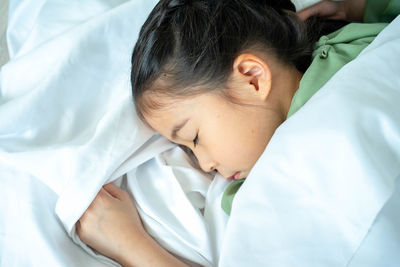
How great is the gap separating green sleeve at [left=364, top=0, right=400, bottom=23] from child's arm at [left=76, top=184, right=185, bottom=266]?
657 mm

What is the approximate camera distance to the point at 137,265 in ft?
2.29

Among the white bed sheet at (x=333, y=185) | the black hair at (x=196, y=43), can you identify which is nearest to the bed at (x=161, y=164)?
the white bed sheet at (x=333, y=185)

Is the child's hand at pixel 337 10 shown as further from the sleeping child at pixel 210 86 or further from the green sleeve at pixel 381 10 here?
the sleeping child at pixel 210 86

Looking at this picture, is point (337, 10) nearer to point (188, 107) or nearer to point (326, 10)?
point (326, 10)

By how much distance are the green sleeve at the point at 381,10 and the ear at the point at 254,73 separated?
12.7 inches

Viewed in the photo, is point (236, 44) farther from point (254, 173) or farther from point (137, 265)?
point (137, 265)

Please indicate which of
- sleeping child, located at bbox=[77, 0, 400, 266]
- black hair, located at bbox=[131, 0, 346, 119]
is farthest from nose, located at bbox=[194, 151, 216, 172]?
black hair, located at bbox=[131, 0, 346, 119]

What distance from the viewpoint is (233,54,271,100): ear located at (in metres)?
0.71

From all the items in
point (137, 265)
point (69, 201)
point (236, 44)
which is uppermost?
point (236, 44)

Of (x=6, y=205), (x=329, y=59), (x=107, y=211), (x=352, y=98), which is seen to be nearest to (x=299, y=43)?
(x=329, y=59)

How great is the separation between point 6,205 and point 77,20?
1.60 ft

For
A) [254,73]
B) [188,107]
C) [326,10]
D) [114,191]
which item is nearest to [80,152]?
[114,191]

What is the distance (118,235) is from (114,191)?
100mm

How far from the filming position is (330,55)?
730 millimetres
